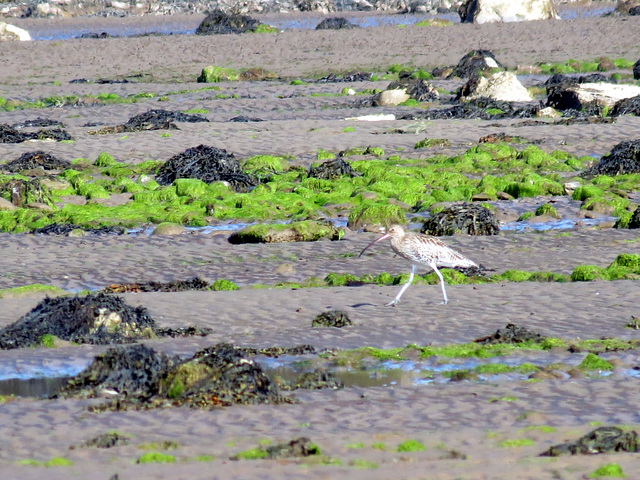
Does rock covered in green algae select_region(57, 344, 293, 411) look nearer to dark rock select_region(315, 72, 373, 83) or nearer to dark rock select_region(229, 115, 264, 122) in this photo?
dark rock select_region(229, 115, 264, 122)

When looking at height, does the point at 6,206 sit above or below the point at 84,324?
below

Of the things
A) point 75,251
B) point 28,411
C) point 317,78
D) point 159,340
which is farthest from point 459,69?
point 28,411

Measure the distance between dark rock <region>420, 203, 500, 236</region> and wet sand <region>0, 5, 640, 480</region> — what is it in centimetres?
31

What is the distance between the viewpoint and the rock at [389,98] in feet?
79.0

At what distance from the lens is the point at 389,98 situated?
24.2m

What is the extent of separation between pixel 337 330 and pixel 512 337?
1.44 metres

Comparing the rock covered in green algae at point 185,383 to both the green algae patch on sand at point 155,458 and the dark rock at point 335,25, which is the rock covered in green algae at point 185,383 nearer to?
the green algae patch on sand at point 155,458

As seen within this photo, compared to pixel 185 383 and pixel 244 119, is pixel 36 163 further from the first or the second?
pixel 185 383

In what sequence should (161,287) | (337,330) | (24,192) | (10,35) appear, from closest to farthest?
(337,330), (161,287), (24,192), (10,35)

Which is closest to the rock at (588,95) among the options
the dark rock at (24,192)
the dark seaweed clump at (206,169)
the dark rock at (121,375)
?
the dark seaweed clump at (206,169)

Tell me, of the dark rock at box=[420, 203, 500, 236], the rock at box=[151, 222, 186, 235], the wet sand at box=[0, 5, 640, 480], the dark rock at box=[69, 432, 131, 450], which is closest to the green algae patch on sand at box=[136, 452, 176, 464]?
the wet sand at box=[0, 5, 640, 480]

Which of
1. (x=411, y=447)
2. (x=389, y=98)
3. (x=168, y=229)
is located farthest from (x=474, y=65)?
(x=411, y=447)

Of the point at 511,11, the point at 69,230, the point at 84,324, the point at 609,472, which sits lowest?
the point at 69,230

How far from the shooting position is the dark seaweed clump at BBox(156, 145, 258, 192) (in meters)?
15.9
